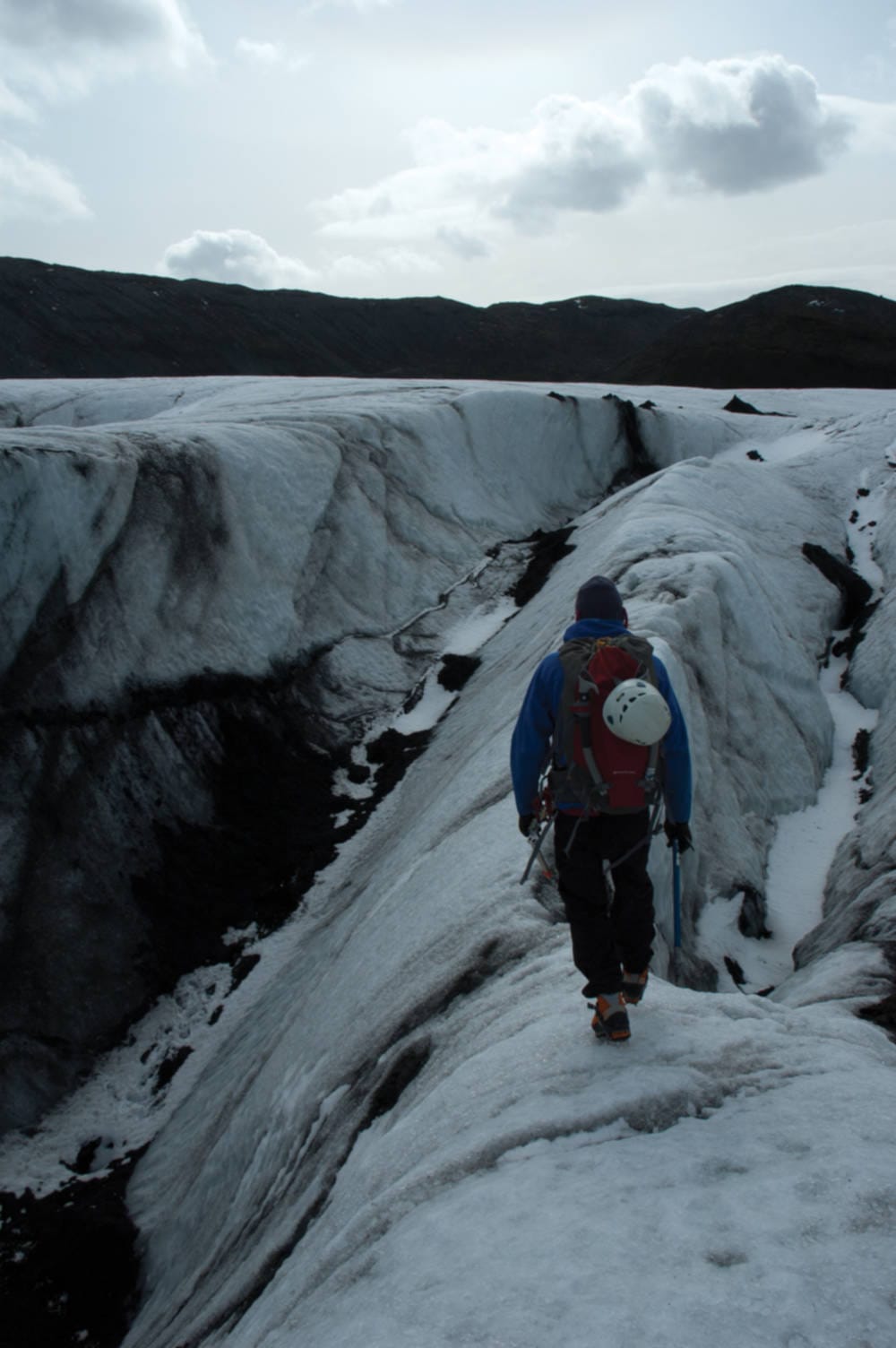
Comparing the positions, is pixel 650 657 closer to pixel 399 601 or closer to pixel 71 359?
pixel 399 601

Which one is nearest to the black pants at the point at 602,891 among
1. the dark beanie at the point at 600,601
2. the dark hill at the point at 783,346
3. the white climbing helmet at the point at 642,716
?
the white climbing helmet at the point at 642,716

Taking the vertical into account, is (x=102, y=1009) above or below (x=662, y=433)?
below

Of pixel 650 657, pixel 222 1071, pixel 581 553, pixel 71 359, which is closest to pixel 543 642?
pixel 581 553

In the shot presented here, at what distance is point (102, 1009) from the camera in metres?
13.8

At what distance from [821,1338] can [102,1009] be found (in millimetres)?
12927

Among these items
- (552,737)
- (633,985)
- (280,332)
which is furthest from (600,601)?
(280,332)

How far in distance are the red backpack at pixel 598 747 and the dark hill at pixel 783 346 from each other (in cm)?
6507

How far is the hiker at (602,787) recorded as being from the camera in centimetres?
529

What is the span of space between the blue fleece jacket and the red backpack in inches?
4.7

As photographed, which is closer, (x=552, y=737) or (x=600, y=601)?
(x=552, y=737)

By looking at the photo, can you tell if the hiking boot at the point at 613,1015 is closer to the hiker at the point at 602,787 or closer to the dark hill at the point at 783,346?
the hiker at the point at 602,787

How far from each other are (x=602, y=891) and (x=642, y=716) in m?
1.18

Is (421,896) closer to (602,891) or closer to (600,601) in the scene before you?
(602,891)

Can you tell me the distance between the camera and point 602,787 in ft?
17.3
